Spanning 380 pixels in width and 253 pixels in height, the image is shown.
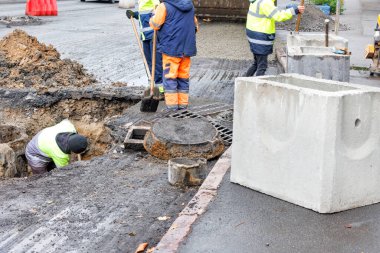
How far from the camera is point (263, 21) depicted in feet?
31.5

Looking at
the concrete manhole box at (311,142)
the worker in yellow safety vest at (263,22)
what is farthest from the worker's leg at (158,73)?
the concrete manhole box at (311,142)

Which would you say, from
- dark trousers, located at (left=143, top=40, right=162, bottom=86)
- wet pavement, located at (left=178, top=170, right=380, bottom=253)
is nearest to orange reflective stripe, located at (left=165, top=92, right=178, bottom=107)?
dark trousers, located at (left=143, top=40, right=162, bottom=86)

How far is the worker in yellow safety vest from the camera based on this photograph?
372 inches

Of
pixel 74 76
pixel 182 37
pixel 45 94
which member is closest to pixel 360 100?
pixel 182 37

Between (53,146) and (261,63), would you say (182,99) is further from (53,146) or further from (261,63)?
(261,63)

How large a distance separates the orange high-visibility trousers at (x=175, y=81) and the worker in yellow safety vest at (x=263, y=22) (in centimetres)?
188

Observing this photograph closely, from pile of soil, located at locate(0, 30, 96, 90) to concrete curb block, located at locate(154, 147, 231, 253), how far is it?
15.2ft

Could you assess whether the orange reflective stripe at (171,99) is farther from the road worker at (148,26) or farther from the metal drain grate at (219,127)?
the road worker at (148,26)

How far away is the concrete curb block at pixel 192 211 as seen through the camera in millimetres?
4225

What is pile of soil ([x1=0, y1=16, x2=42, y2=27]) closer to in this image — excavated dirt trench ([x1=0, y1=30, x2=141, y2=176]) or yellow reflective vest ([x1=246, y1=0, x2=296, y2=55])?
excavated dirt trench ([x1=0, y1=30, x2=141, y2=176])

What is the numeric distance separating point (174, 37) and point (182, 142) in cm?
195

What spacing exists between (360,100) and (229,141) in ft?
8.43

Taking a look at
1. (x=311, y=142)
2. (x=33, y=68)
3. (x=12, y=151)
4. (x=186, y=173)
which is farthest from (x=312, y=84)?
(x=33, y=68)

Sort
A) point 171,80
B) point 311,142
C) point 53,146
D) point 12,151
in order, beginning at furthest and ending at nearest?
point 171,80, point 12,151, point 53,146, point 311,142
